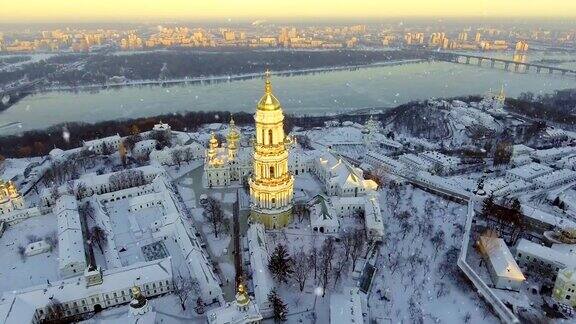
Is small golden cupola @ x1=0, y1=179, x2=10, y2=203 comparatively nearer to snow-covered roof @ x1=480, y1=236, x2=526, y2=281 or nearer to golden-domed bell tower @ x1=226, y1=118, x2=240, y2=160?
golden-domed bell tower @ x1=226, y1=118, x2=240, y2=160

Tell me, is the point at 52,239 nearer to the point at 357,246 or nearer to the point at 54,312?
the point at 54,312

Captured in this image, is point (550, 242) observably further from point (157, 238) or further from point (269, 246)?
point (157, 238)

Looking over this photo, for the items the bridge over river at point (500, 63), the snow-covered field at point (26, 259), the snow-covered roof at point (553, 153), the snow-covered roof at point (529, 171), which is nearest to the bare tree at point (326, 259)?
the snow-covered field at point (26, 259)

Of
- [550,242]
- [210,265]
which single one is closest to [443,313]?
[550,242]

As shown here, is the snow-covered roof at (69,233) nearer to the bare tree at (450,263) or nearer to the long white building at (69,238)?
the long white building at (69,238)

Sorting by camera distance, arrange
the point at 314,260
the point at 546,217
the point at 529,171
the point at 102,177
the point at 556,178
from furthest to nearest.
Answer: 1. the point at 529,171
2. the point at 556,178
3. the point at 102,177
4. the point at 546,217
5. the point at 314,260

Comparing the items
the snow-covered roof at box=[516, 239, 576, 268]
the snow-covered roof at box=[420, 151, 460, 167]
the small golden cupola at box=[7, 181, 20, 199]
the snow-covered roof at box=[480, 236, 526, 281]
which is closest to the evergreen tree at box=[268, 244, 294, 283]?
the snow-covered roof at box=[480, 236, 526, 281]

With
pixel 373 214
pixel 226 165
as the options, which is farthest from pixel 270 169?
pixel 226 165
